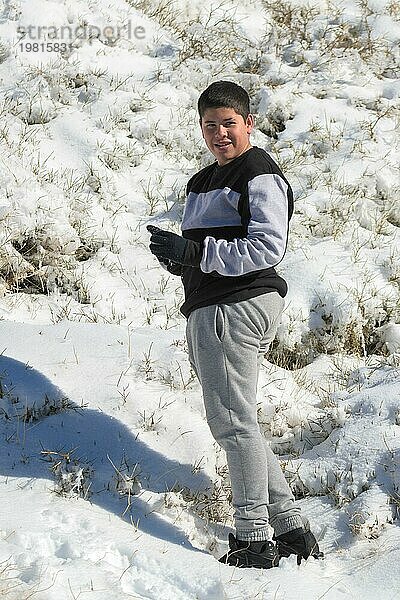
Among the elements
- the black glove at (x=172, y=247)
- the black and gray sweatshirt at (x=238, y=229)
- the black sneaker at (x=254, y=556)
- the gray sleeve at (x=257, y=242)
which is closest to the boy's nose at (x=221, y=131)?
Result: the black and gray sweatshirt at (x=238, y=229)

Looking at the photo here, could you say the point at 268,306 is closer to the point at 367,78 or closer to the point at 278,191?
the point at 278,191

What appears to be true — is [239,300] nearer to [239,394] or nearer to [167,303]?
[239,394]

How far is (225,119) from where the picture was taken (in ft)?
11.9

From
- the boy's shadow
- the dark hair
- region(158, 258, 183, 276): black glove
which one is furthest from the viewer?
the boy's shadow

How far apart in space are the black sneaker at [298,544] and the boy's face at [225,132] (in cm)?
177

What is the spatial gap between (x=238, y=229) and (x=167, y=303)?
2.36 m

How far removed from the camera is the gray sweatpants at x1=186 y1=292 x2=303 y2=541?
3490mm

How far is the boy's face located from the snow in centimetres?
163

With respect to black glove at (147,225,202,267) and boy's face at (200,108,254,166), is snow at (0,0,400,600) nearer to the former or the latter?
black glove at (147,225,202,267)

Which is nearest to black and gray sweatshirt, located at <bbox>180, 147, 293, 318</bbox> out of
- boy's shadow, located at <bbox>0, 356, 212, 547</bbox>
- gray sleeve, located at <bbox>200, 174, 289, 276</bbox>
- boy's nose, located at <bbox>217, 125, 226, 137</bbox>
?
gray sleeve, located at <bbox>200, 174, 289, 276</bbox>

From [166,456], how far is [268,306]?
117 cm

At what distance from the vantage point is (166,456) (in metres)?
4.28

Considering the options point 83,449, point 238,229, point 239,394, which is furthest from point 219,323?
point 83,449

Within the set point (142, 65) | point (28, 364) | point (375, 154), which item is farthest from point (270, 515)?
point (142, 65)
